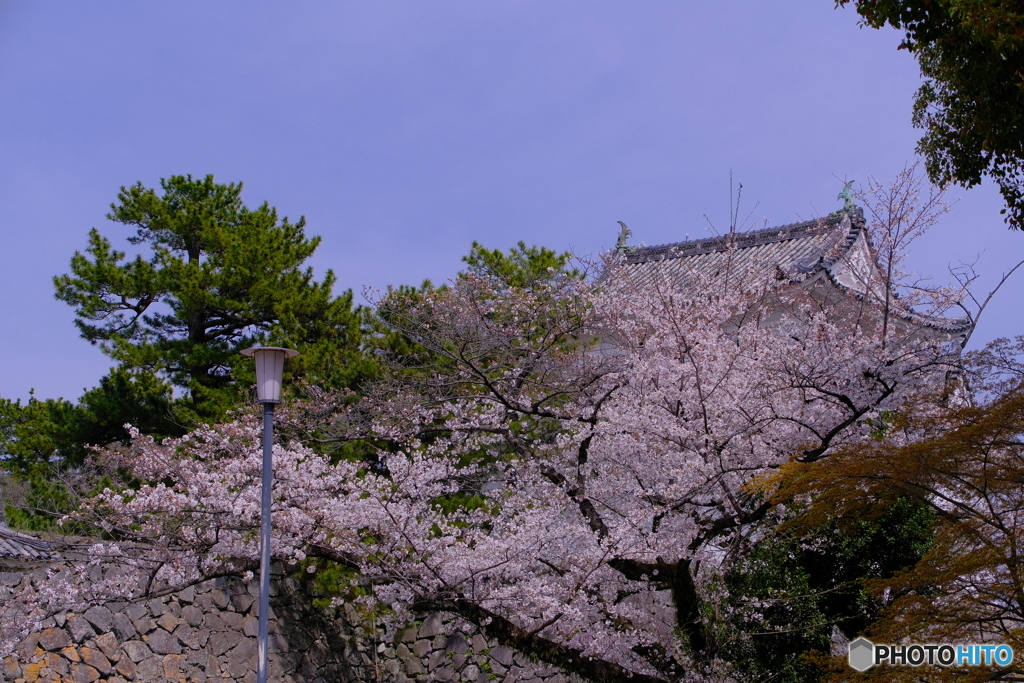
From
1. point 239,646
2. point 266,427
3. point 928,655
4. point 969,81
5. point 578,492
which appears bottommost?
point 239,646

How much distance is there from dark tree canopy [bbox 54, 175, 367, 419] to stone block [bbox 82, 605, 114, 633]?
304 cm

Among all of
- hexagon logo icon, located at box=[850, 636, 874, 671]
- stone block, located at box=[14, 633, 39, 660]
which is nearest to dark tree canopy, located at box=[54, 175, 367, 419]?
stone block, located at box=[14, 633, 39, 660]

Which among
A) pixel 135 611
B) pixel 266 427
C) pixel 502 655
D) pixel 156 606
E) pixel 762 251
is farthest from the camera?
pixel 762 251

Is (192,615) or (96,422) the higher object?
(96,422)

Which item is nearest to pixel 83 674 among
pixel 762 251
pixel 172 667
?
pixel 172 667

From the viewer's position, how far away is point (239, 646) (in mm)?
10016

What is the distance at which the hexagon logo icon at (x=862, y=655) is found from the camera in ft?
21.1

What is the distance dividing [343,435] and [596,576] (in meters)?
3.28

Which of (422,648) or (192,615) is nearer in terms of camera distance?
(192,615)

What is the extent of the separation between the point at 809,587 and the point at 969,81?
489 cm

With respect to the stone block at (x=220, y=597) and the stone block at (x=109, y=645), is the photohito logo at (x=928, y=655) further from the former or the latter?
the stone block at (x=109, y=645)

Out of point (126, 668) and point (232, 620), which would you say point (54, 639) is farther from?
point (232, 620)

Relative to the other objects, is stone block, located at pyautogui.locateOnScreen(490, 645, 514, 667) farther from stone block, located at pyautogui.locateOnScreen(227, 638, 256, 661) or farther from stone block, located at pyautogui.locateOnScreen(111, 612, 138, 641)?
stone block, located at pyautogui.locateOnScreen(111, 612, 138, 641)

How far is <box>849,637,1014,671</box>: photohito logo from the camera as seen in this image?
5504mm
